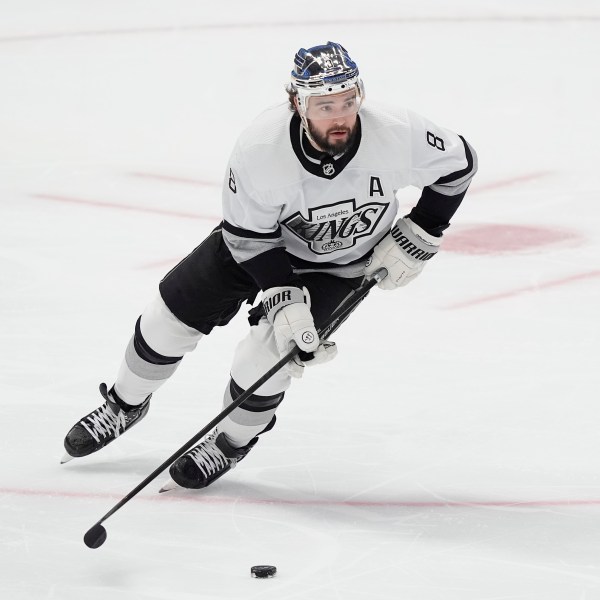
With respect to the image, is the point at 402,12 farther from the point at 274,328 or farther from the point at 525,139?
the point at 274,328

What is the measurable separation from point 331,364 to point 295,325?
107 cm

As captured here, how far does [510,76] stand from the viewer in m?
6.91

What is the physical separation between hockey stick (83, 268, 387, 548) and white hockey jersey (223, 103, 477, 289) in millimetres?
134

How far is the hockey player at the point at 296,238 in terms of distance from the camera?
2760 mm

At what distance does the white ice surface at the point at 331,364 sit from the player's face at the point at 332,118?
861 mm

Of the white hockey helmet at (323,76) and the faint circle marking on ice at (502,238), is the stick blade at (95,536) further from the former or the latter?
the faint circle marking on ice at (502,238)

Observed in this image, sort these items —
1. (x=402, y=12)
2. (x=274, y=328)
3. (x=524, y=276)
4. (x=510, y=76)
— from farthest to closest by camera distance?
(x=402, y=12), (x=510, y=76), (x=524, y=276), (x=274, y=328)

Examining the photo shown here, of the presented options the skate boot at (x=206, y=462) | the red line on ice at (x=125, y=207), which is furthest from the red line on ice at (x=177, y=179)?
the skate boot at (x=206, y=462)

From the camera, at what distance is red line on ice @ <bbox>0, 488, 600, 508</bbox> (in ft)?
9.86

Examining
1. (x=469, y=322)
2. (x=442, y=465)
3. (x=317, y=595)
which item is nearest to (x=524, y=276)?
(x=469, y=322)

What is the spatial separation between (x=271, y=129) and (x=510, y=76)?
435 cm

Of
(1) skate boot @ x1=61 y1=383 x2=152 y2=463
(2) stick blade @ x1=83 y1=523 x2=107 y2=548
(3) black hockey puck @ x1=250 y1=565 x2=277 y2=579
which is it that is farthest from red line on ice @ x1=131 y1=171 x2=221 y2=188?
(3) black hockey puck @ x1=250 y1=565 x2=277 y2=579

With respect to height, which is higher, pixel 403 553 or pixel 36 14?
pixel 36 14

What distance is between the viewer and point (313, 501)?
120 inches
